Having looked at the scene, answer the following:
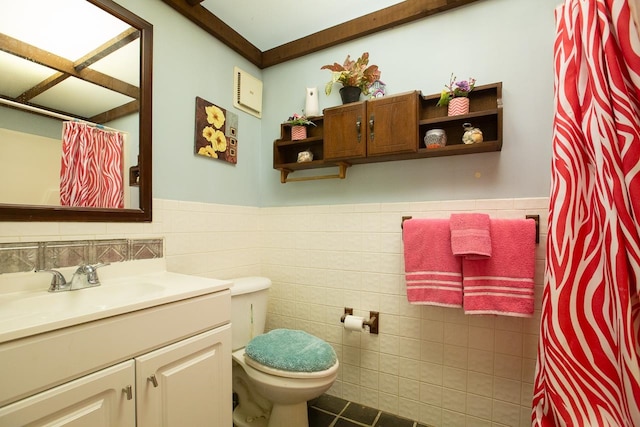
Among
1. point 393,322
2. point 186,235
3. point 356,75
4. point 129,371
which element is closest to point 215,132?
point 186,235

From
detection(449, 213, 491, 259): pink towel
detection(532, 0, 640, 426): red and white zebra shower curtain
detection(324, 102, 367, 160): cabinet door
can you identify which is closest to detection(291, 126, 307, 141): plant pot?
detection(324, 102, 367, 160): cabinet door

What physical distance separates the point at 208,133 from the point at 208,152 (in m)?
0.11

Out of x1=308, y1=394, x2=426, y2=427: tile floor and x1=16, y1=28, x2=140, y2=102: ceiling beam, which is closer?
x1=16, y1=28, x2=140, y2=102: ceiling beam

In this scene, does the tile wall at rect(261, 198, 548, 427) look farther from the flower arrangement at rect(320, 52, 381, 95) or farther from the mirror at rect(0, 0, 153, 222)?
the mirror at rect(0, 0, 153, 222)

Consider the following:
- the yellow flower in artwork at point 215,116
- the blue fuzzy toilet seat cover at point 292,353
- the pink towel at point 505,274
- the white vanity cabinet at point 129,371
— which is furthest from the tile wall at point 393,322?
the white vanity cabinet at point 129,371

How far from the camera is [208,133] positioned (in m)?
1.65

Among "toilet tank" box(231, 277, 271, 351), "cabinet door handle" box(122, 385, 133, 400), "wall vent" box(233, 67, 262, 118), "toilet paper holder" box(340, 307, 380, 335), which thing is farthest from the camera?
"wall vent" box(233, 67, 262, 118)

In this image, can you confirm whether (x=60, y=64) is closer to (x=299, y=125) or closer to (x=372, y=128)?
(x=299, y=125)

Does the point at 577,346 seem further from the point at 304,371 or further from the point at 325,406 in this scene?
the point at 325,406

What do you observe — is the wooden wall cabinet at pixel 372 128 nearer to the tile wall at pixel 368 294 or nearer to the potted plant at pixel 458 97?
the potted plant at pixel 458 97

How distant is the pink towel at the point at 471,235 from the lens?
4.07 ft

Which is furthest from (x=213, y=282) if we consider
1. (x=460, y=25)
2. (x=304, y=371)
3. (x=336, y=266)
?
(x=460, y=25)

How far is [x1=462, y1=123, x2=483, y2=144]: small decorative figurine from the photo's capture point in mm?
1322

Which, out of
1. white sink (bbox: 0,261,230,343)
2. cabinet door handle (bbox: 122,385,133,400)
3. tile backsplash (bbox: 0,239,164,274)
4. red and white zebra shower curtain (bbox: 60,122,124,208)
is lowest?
cabinet door handle (bbox: 122,385,133,400)
